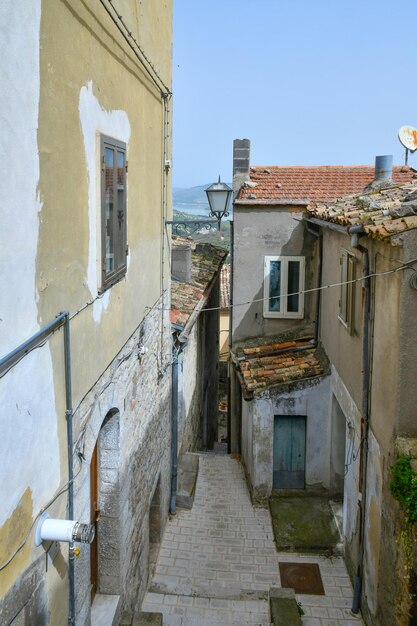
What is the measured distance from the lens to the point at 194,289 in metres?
14.0

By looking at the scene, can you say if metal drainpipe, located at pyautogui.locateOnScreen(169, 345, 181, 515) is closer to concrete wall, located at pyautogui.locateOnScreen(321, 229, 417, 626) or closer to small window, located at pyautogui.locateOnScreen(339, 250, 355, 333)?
small window, located at pyautogui.locateOnScreen(339, 250, 355, 333)

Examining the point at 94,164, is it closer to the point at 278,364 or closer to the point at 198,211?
the point at 278,364

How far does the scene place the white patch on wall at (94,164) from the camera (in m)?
4.71

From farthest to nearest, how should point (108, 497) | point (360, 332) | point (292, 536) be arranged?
1. point (292, 536)
2. point (360, 332)
3. point (108, 497)

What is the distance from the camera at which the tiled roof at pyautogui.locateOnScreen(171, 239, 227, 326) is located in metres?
12.0

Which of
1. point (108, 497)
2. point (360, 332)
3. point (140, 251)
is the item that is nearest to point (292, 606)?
point (108, 497)

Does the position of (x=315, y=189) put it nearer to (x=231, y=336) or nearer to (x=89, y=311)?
(x=231, y=336)

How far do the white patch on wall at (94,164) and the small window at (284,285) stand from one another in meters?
9.11

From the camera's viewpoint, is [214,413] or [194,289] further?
[214,413]

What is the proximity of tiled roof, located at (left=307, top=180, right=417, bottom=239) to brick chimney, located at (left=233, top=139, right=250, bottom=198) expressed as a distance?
3863 mm

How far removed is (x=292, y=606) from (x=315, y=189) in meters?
9.97

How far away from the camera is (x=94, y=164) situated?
16.4 ft

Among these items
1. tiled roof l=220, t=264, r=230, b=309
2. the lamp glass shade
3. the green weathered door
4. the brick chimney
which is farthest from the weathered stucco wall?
tiled roof l=220, t=264, r=230, b=309

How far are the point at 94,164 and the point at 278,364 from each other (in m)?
8.82
